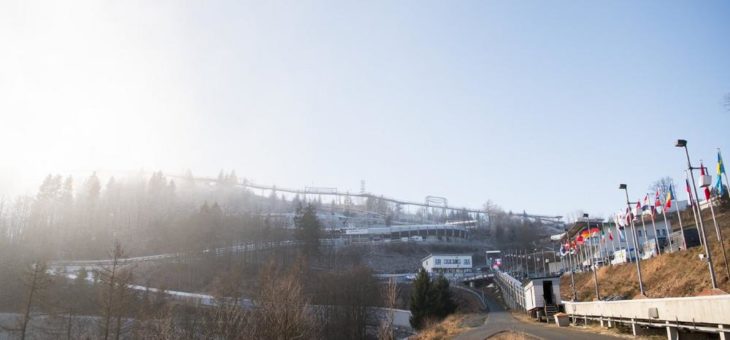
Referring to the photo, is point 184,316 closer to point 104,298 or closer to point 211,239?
point 104,298

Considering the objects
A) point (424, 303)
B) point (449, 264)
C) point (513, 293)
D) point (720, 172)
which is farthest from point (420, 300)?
point (449, 264)

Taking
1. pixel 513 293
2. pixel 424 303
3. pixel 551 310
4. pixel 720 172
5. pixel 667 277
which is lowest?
pixel 551 310

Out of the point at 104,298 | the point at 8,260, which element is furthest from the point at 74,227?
the point at 104,298

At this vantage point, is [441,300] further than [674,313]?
Yes

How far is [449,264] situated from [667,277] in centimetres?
8112

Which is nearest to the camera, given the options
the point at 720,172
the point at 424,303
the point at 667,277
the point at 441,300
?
the point at 720,172

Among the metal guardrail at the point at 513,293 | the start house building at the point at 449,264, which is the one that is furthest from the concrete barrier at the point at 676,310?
the start house building at the point at 449,264

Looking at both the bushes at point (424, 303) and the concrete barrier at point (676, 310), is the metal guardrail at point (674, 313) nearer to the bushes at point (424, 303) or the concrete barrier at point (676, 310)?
the concrete barrier at point (676, 310)

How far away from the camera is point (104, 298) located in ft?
132

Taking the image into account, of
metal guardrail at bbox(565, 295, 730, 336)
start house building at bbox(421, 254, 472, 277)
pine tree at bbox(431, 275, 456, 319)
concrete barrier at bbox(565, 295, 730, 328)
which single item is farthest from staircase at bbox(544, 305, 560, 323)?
start house building at bbox(421, 254, 472, 277)

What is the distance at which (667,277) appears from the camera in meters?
40.4

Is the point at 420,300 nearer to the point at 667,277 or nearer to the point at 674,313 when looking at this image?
the point at 667,277

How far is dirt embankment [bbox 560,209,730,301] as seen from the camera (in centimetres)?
3422

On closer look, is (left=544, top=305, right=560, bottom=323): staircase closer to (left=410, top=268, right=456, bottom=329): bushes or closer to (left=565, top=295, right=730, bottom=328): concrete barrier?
(left=565, top=295, right=730, bottom=328): concrete barrier
